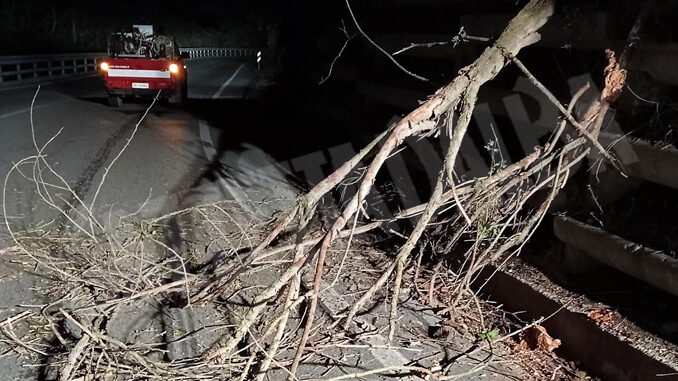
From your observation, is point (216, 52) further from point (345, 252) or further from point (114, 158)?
point (345, 252)

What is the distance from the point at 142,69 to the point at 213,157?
21.9 ft

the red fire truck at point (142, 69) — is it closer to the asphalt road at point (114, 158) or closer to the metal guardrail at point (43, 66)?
the asphalt road at point (114, 158)

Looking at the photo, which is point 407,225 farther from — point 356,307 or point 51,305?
point 51,305

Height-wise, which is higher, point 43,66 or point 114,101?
point 43,66

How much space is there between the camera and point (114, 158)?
341 inches

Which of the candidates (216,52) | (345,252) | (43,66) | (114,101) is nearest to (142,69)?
(114,101)

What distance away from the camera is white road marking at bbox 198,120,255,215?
6.90 m

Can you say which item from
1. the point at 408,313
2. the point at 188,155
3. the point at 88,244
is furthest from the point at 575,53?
the point at 188,155

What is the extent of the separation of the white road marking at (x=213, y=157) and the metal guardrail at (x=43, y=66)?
351 inches

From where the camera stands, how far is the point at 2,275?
4.59 m

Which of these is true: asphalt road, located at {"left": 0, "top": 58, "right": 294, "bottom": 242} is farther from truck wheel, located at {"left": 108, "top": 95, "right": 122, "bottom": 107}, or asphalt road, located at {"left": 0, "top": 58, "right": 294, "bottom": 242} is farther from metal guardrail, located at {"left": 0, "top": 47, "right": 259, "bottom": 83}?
metal guardrail, located at {"left": 0, "top": 47, "right": 259, "bottom": 83}

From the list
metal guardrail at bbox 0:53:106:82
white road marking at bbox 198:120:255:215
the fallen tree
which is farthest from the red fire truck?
the fallen tree

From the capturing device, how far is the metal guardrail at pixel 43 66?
20156 mm

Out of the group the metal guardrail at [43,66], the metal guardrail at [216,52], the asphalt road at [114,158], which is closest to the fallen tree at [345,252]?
the asphalt road at [114,158]
